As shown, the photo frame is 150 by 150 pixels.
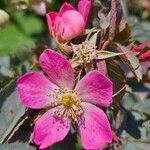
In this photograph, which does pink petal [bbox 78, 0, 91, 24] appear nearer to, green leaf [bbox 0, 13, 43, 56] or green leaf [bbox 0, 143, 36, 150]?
green leaf [bbox 0, 143, 36, 150]

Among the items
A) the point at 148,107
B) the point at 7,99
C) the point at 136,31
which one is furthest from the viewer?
the point at 136,31

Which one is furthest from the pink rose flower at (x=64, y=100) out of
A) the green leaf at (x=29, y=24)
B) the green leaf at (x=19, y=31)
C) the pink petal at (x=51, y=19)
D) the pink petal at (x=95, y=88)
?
the green leaf at (x=29, y=24)

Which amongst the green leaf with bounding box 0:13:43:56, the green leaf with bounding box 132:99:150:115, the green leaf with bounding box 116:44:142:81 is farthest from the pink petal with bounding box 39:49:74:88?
the green leaf with bounding box 0:13:43:56

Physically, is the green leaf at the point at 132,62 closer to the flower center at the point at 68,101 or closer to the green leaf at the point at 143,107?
the flower center at the point at 68,101

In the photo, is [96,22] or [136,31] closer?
[96,22]

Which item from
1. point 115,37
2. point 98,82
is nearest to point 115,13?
point 115,37

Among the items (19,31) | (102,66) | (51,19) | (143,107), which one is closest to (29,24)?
(19,31)

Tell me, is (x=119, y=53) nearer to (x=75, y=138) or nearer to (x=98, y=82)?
(x=98, y=82)
